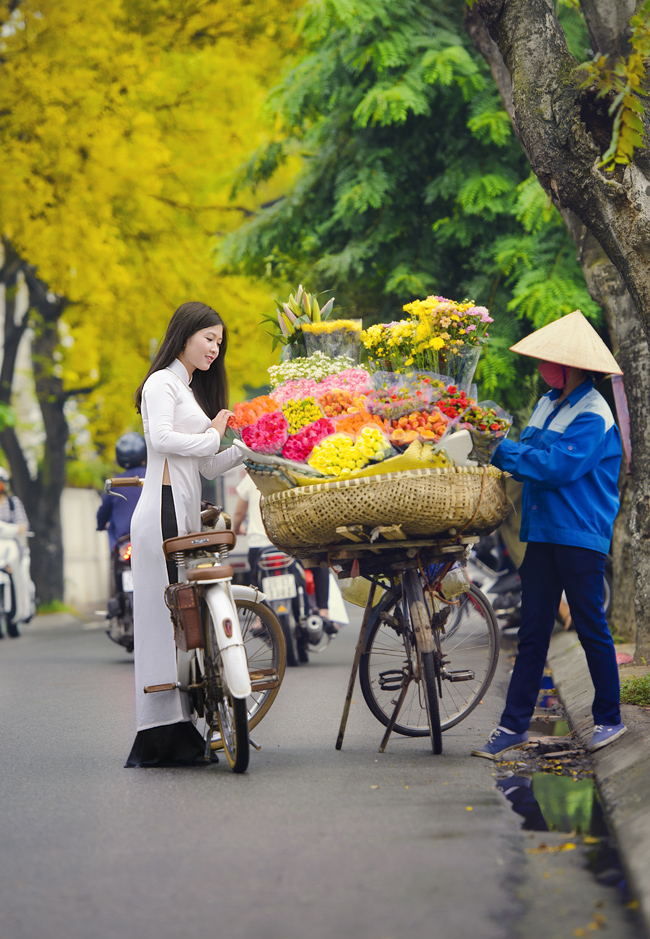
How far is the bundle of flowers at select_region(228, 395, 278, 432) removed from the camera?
18.2 ft

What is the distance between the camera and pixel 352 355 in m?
6.00

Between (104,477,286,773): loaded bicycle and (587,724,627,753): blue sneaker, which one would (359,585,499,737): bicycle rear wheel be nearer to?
(104,477,286,773): loaded bicycle

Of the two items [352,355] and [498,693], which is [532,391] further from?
[352,355]

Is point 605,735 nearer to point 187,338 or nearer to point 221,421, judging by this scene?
point 221,421

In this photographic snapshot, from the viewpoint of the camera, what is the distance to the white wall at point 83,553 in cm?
2347

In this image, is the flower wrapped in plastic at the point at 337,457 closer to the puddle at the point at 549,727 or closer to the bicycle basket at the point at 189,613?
the bicycle basket at the point at 189,613

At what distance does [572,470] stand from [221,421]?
Answer: 1.70 metres

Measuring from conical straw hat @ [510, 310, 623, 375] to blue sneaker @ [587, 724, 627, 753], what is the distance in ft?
5.40

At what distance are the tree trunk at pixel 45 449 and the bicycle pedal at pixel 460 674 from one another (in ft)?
44.0

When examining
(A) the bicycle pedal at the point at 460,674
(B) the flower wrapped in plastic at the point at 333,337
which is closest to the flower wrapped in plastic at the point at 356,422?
(B) the flower wrapped in plastic at the point at 333,337

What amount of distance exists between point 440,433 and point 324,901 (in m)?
2.46

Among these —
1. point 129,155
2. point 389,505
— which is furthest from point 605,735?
point 129,155

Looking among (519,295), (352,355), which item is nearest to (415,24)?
(519,295)

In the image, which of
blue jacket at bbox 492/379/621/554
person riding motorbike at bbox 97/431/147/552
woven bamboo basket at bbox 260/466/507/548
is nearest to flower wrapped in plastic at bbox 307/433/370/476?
woven bamboo basket at bbox 260/466/507/548
